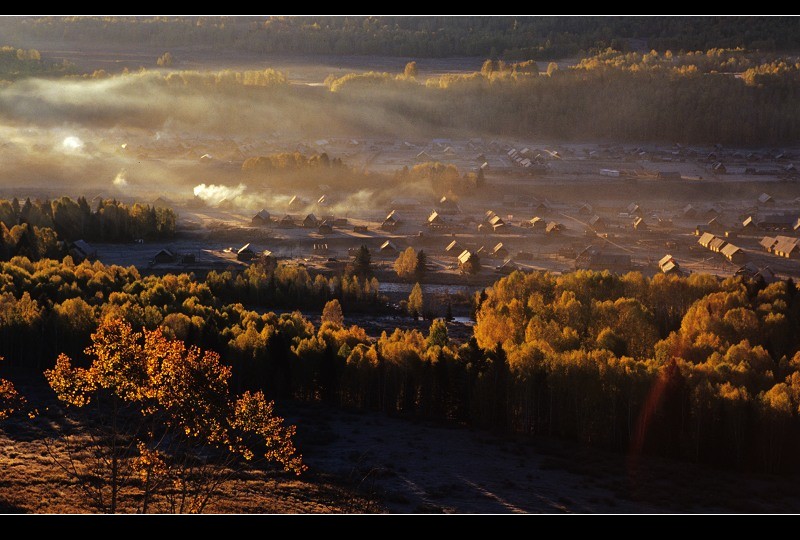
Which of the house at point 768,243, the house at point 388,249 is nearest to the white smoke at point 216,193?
the house at point 388,249

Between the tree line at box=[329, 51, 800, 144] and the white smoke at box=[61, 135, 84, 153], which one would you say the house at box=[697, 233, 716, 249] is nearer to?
the tree line at box=[329, 51, 800, 144]

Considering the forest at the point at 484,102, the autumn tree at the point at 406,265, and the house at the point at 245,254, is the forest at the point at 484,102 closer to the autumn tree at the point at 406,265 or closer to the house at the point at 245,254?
the house at the point at 245,254

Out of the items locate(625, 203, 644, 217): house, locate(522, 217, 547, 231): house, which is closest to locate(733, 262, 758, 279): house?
locate(522, 217, 547, 231): house

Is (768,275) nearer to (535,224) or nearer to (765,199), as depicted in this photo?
(535,224)

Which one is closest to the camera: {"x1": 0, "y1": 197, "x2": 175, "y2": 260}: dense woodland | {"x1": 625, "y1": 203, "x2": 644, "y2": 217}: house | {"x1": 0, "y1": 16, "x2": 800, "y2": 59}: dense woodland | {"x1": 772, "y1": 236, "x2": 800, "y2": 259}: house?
{"x1": 772, "y1": 236, "x2": 800, "y2": 259}: house

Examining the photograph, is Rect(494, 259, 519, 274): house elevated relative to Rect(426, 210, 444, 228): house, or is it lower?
lower
